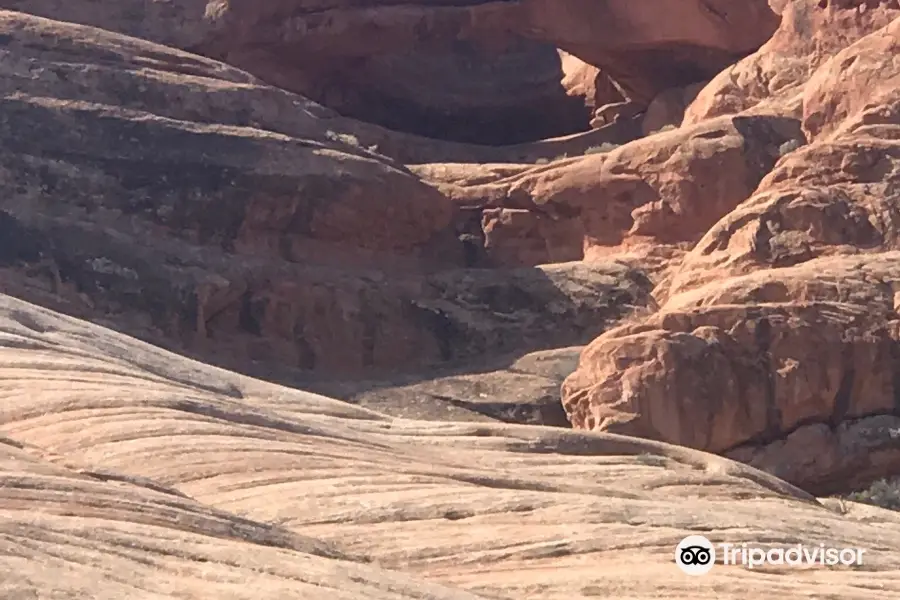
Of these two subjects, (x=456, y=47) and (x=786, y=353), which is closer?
(x=786, y=353)

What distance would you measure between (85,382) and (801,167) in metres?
12.1

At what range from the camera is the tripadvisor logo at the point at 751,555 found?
6918 mm

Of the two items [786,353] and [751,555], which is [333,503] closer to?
[751,555]

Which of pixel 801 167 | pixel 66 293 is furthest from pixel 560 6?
pixel 66 293

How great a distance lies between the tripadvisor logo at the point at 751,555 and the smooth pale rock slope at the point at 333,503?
83mm

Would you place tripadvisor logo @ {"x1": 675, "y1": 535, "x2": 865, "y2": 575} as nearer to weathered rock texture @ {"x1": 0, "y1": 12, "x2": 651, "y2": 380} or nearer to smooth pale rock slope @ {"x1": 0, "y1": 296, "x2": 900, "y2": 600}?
smooth pale rock slope @ {"x1": 0, "y1": 296, "x2": 900, "y2": 600}

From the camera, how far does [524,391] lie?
18.0 meters

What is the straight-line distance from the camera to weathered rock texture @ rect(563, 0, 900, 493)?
572 inches

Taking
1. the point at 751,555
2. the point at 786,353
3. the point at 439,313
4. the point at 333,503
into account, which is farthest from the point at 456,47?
the point at 751,555

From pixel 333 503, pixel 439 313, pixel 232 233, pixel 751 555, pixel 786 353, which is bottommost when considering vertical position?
pixel 751 555

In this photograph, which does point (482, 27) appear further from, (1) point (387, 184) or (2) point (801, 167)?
(2) point (801, 167)

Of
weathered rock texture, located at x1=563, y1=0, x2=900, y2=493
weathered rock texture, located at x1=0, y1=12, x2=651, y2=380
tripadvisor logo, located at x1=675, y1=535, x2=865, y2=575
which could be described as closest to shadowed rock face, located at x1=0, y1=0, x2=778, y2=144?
weathered rock texture, located at x1=0, y1=12, x2=651, y2=380

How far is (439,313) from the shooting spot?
20.3 m

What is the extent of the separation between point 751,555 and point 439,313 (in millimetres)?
13346
